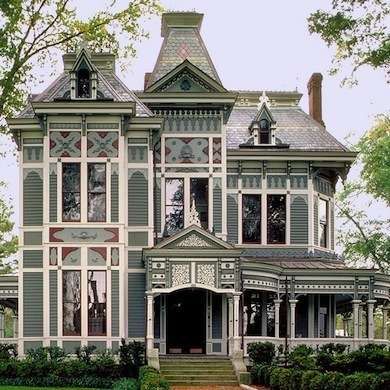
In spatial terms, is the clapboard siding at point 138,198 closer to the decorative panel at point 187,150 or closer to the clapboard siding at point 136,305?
the clapboard siding at point 136,305

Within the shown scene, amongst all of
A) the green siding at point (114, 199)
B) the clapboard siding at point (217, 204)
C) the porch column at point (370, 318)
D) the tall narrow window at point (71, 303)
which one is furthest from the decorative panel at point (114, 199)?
the porch column at point (370, 318)

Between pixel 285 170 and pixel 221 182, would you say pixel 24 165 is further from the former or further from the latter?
pixel 285 170

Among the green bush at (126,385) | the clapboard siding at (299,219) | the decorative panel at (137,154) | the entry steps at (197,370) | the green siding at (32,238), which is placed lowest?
the entry steps at (197,370)

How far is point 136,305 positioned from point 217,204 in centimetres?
529

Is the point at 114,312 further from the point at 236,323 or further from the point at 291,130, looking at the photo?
the point at 291,130

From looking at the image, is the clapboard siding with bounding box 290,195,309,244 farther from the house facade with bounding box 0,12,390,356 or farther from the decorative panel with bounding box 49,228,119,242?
the decorative panel with bounding box 49,228,119,242

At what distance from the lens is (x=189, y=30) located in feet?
128

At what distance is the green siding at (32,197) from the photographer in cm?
3353

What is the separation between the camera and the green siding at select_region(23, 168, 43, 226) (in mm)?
33531

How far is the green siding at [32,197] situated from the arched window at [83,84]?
321 cm

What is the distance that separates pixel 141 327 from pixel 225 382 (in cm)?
450

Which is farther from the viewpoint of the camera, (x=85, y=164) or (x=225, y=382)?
(x=85, y=164)

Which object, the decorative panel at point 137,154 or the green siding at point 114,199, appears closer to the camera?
the green siding at point 114,199

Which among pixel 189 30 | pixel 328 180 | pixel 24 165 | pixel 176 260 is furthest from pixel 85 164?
pixel 328 180
